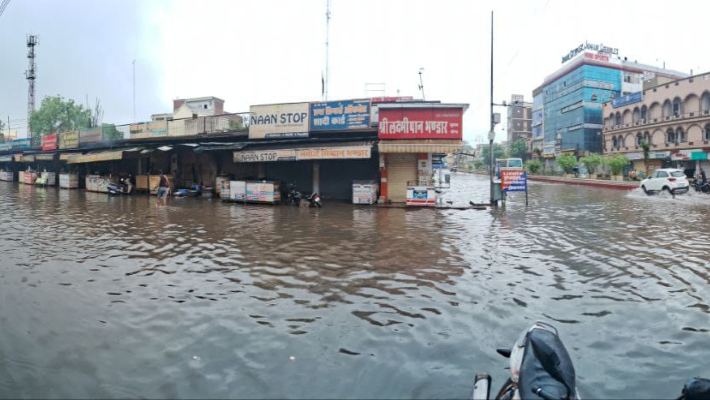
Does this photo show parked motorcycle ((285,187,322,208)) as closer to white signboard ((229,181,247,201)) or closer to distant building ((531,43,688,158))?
white signboard ((229,181,247,201))

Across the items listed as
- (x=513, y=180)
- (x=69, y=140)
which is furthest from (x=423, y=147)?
(x=69, y=140)

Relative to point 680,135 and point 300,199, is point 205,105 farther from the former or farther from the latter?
point 680,135

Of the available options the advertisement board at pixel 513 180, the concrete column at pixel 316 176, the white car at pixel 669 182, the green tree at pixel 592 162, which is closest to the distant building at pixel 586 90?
the green tree at pixel 592 162

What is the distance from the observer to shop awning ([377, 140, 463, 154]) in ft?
68.3

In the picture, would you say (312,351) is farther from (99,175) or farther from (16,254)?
(99,175)

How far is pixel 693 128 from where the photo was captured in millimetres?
46625

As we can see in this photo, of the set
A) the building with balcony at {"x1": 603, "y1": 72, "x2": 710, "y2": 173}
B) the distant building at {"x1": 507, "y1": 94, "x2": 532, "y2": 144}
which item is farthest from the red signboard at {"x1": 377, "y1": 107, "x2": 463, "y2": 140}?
the distant building at {"x1": 507, "y1": 94, "x2": 532, "y2": 144}

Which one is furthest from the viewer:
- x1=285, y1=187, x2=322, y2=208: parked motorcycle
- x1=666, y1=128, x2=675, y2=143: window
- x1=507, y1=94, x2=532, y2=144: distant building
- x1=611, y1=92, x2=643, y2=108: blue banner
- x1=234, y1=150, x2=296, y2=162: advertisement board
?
x1=507, y1=94, x2=532, y2=144: distant building

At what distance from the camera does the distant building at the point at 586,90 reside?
6956cm

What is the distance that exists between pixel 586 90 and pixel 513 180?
60127mm

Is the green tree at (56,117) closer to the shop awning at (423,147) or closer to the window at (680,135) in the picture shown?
the shop awning at (423,147)

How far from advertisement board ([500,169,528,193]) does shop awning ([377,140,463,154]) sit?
261 cm

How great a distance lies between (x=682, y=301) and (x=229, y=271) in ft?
24.1

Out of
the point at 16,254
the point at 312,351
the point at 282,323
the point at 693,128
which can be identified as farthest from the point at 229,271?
the point at 693,128
